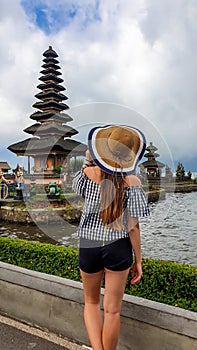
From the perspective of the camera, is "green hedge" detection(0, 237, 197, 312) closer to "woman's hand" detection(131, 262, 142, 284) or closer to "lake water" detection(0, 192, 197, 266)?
"woman's hand" detection(131, 262, 142, 284)

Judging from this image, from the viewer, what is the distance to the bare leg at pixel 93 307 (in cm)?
204

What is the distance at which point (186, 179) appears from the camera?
1873 inches

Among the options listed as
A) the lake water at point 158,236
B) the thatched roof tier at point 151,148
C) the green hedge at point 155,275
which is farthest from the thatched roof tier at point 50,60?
the thatched roof tier at point 151,148

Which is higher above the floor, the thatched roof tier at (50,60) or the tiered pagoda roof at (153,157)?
A: the thatched roof tier at (50,60)

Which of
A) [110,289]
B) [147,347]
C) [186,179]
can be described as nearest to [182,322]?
[147,347]

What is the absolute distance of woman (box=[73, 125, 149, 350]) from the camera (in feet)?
6.10

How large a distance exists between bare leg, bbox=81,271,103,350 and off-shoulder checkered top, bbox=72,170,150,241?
0.29 m

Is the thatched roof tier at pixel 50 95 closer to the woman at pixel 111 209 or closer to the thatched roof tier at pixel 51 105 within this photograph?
the thatched roof tier at pixel 51 105

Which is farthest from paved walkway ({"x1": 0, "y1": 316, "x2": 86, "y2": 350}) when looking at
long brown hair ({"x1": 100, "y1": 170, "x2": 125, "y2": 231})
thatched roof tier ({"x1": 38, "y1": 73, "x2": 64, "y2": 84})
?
thatched roof tier ({"x1": 38, "y1": 73, "x2": 64, "y2": 84})

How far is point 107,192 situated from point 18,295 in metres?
1.66

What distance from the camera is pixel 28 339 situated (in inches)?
103

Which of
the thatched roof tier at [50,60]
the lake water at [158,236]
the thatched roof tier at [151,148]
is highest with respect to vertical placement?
the thatched roof tier at [50,60]

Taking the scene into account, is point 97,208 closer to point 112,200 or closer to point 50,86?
point 112,200

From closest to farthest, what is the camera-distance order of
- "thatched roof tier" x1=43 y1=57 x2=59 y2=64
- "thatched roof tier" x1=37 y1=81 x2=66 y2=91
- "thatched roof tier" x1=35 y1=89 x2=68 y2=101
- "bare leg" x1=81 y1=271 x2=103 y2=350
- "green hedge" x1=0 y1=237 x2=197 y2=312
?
"bare leg" x1=81 y1=271 x2=103 y2=350
"green hedge" x1=0 y1=237 x2=197 y2=312
"thatched roof tier" x1=35 y1=89 x2=68 y2=101
"thatched roof tier" x1=37 y1=81 x2=66 y2=91
"thatched roof tier" x1=43 y1=57 x2=59 y2=64
